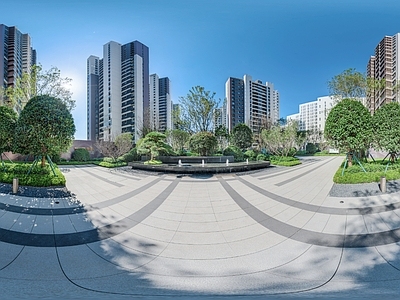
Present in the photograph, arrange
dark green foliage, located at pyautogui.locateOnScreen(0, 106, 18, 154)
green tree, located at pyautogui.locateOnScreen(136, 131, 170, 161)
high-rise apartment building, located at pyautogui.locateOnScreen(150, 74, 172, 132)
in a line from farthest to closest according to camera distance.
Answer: high-rise apartment building, located at pyautogui.locateOnScreen(150, 74, 172, 132) < green tree, located at pyautogui.locateOnScreen(136, 131, 170, 161) < dark green foliage, located at pyautogui.locateOnScreen(0, 106, 18, 154)

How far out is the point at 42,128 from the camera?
6258 mm

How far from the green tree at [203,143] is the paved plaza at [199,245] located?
9546 millimetres

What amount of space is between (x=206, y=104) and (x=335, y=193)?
14076mm

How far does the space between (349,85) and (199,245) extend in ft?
57.8

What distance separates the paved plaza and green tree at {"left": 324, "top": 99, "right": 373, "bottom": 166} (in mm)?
2334

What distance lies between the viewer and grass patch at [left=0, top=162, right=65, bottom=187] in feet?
20.2

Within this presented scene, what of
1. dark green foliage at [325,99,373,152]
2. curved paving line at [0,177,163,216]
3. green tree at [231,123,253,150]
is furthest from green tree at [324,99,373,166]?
green tree at [231,123,253,150]

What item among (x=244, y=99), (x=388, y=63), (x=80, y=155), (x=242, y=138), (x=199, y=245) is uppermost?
(x=388, y=63)

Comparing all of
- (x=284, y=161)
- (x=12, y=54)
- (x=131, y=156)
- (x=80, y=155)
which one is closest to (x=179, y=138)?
(x=131, y=156)

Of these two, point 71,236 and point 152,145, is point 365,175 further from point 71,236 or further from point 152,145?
point 152,145

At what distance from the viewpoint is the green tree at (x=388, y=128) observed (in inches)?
313

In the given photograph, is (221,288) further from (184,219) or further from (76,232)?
(76,232)

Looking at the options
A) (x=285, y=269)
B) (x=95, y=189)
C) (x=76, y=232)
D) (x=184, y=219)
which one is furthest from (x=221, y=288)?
(x=95, y=189)

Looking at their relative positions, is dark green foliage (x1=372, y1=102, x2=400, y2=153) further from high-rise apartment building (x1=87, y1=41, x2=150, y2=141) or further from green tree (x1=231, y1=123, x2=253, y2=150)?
high-rise apartment building (x1=87, y1=41, x2=150, y2=141)
